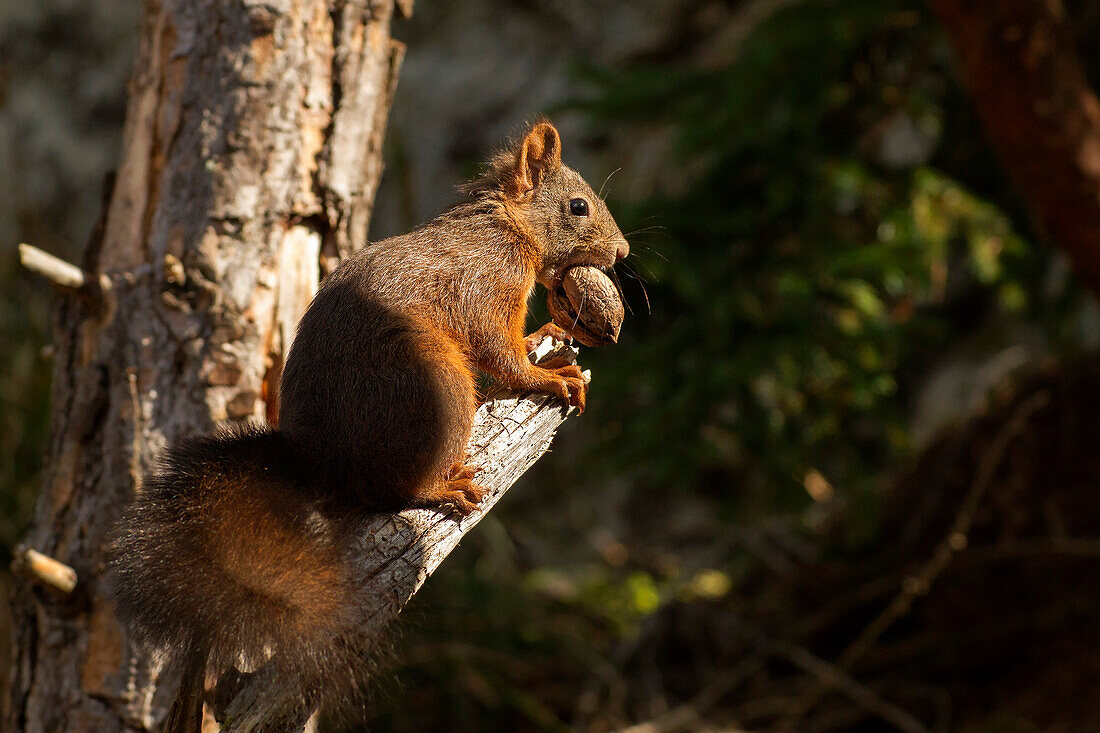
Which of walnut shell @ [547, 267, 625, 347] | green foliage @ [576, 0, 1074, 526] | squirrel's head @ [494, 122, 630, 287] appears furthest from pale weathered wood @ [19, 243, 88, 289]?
green foliage @ [576, 0, 1074, 526]

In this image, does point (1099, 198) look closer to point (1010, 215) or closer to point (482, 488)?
point (1010, 215)

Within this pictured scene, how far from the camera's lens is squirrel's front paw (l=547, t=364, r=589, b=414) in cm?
206

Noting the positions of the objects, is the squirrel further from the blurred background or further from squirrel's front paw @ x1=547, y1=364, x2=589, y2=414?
the blurred background

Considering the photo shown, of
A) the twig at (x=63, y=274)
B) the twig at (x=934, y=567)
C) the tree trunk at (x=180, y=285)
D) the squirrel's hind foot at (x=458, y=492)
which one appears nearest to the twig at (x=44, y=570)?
the tree trunk at (x=180, y=285)

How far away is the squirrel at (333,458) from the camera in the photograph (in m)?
1.65

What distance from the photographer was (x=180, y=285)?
7.68 ft

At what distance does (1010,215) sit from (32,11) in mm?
8333

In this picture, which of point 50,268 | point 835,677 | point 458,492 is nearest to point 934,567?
point 835,677

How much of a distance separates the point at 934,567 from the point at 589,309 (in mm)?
3332

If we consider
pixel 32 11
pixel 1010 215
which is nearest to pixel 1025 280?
pixel 1010 215

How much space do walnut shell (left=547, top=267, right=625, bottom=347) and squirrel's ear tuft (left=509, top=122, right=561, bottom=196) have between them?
391mm

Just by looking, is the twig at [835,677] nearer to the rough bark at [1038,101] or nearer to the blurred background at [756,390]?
the blurred background at [756,390]

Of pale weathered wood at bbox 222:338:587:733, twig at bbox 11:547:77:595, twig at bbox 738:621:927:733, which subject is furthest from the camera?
twig at bbox 738:621:927:733

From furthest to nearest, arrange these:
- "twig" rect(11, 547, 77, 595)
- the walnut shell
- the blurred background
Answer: the blurred background → "twig" rect(11, 547, 77, 595) → the walnut shell
